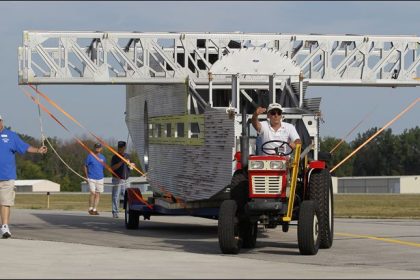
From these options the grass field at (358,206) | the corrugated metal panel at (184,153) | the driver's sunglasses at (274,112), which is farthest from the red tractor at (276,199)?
the grass field at (358,206)

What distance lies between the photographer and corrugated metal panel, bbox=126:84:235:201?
17109 millimetres

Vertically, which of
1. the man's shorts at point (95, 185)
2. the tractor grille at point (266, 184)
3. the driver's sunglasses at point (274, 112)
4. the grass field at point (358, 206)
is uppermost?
the driver's sunglasses at point (274, 112)

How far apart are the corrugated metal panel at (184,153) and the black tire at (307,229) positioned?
8.34 ft

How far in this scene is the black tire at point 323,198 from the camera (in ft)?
50.0

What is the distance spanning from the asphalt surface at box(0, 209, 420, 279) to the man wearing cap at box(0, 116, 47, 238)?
0.50 meters

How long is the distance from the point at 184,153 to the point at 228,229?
13.6 feet

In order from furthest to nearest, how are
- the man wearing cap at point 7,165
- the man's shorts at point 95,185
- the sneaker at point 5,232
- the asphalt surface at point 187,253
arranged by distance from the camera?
1. the man's shorts at point 95,185
2. the man wearing cap at point 7,165
3. the sneaker at point 5,232
4. the asphalt surface at point 187,253

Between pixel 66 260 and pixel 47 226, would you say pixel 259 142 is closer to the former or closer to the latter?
pixel 66 260

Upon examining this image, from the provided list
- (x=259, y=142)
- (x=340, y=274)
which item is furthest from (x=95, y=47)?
(x=340, y=274)

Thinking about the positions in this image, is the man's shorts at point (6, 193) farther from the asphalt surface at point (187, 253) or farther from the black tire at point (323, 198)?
the black tire at point (323, 198)

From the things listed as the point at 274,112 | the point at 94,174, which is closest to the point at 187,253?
the point at 274,112

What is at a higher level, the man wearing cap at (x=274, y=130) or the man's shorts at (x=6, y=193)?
the man wearing cap at (x=274, y=130)

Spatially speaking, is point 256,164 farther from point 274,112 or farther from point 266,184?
point 274,112

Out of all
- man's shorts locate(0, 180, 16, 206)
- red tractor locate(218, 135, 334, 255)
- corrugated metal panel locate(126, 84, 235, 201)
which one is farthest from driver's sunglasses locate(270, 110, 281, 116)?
man's shorts locate(0, 180, 16, 206)
